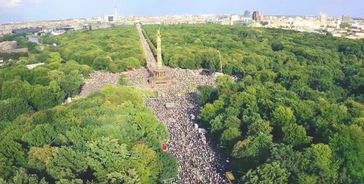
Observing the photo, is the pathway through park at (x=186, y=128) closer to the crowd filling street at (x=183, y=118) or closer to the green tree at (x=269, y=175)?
the crowd filling street at (x=183, y=118)

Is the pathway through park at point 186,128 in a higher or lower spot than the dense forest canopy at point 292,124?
lower

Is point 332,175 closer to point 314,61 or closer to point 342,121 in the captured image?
point 342,121

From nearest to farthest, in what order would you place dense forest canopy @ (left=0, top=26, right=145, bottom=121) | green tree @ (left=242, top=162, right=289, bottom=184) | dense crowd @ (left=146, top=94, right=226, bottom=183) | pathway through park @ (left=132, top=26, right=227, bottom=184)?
green tree @ (left=242, top=162, right=289, bottom=184) < dense crowd @ (left=146, top=94, right=226, bottom=183) < pathway through park @ (left=132, top=26, right=227, bottom=184) < dense forest canopy @ (left=0, top=26, right=145, bottom=121)

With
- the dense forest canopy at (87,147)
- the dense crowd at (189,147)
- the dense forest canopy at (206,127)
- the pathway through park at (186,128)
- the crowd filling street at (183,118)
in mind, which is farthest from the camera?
the crowd filling street at (183,118)

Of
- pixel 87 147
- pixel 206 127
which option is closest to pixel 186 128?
pixel 206 127

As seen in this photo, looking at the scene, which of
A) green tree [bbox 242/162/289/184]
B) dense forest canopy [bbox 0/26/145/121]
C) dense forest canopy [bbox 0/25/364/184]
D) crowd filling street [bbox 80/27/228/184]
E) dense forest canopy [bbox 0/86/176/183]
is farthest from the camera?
dense forest canopy [bbox 0/26/145/121]

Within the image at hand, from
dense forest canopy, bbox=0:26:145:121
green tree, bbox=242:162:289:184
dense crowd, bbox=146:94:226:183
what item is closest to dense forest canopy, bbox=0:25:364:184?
green tree, bbox=242:162:289:184

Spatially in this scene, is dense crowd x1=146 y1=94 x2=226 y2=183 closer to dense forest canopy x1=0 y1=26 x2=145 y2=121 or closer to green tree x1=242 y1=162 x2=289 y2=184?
green tree x1=242 y1=162 x2=289 y2=184

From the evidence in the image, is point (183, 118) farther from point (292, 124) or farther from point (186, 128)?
point (292, 124)

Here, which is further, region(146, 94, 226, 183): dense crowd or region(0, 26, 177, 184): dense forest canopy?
region(146, 94, 226, 183): dense crowd

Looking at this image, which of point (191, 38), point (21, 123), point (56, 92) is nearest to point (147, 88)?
point (56, 92)

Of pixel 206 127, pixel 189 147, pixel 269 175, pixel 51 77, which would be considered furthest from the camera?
pixel 51 77

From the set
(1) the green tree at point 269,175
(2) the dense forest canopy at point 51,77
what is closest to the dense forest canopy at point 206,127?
(1) the green tree at point 269,175
